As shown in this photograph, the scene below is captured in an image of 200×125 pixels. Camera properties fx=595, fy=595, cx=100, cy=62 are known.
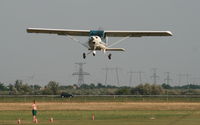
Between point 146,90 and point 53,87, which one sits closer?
point 146,90

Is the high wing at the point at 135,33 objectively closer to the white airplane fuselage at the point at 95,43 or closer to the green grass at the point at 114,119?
the white airplane fuselage at the point at 95,43

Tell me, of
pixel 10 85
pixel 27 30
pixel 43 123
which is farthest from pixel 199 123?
pixel 10 85

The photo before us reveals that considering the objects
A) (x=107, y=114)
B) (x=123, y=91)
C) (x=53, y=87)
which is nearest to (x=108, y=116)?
(x=107, y=114)

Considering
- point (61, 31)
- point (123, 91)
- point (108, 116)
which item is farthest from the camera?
point (123, 91)

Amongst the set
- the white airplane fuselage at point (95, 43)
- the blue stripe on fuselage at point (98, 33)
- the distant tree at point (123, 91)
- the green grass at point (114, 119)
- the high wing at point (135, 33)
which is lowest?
the green grass at point (114, 119)

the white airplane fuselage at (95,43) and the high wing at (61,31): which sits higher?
the high wing at (61,31)

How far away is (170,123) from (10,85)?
417 ft

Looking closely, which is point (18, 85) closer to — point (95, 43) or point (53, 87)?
point (53, 87)

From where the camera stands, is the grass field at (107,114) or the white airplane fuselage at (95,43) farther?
the white airplane fuselage at (95,43)

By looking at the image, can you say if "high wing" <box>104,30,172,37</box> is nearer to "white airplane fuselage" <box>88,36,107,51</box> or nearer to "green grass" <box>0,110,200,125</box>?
"white airplane fuselage" <box>88,36,107,51</box>

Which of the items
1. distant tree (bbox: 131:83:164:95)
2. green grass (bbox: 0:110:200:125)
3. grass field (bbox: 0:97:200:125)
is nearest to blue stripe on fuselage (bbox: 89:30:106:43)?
grass field (bbox: 0:97:200:125)

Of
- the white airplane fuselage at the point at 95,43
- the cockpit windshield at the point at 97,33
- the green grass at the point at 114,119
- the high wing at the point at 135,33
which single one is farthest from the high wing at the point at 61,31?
the green grass at the point at 114,119

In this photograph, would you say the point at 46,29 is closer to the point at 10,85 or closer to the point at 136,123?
the point at 136,123

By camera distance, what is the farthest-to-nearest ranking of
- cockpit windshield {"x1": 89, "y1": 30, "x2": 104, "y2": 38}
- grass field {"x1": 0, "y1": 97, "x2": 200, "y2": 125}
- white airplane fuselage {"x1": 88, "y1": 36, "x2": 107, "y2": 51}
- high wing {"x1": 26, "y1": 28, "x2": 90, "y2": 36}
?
high wing {"x1": 26, "y1": 28, "x2": 90, "y2": 36} → cockpit windshield {"x1": 89, "y1": 30, "x2": 104, "y2": 38} → white airplane fuselage {"x1": 88, "y1": 36, "x2": 107, "y2": 51} → grass field {"x1": 0, "y1": 97, "x2": 200, "y2": 125}
